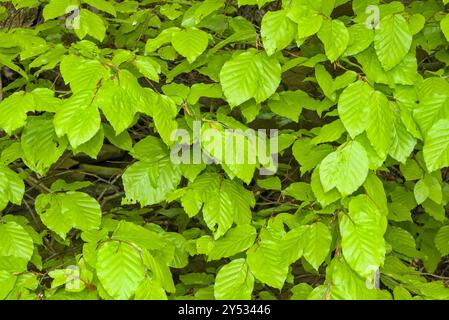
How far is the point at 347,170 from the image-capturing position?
128cm

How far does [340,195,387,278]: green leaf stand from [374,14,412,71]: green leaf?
38cm

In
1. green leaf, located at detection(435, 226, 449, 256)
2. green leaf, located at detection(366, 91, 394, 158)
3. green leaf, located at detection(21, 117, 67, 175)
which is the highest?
green leaf, located at detection(366, 91, 394, 158)

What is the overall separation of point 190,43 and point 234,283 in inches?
25.1

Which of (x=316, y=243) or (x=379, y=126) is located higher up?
(x=379, y=126)

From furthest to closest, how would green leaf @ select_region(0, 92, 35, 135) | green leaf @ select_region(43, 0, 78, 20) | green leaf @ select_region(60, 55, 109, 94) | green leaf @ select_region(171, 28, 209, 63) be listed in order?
green leaf @ select_region(43, 0, 78, 20), green leaf @ select_region(171, 28, 209, 63), green leaf @ select_region(0, 92, 35, 135), green leaf @ select_region(60, 55, 109, 94)

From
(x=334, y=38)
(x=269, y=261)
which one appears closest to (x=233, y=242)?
(x=269, y=261)

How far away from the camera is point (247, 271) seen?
1363 mm

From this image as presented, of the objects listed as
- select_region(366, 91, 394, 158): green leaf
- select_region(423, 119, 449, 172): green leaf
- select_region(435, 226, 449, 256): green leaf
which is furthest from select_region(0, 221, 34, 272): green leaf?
select_region(435, 226, 449, 256): green leaf

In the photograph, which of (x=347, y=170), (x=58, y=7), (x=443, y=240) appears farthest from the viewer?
(x=443, y=240)

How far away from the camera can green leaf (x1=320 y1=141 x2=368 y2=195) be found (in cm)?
127

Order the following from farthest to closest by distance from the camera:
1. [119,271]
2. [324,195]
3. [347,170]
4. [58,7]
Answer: [58,7] < [324,195] < [347,170] < [119,271]

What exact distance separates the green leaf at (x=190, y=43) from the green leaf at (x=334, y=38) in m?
0.32

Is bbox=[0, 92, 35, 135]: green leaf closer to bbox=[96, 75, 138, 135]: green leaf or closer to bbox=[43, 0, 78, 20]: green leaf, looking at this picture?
bbox=[96, 75, 138, 135]: green leaf

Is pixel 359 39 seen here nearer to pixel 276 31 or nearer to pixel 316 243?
pixel 276 31
